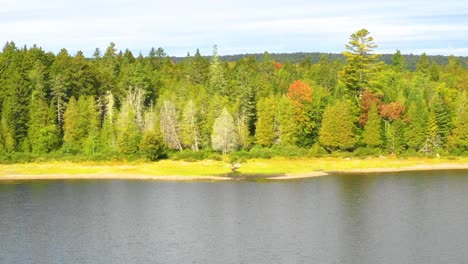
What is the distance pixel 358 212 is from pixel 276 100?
171ft

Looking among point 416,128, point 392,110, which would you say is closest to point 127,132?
point 392,110

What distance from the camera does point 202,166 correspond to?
116 meters

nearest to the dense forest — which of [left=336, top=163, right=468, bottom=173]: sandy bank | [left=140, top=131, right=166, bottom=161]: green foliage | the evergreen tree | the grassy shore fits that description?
[left=140, top=131, right=166, bottom=161]: green foliage

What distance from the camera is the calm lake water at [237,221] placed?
199ft

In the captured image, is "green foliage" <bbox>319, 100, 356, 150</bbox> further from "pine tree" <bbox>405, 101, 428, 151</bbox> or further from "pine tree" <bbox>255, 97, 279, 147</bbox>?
"pine tree" <bbox>405, 101, 428, 151</bbox>

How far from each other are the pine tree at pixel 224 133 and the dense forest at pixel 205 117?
188 mm

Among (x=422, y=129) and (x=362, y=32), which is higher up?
(x=362, y=32)

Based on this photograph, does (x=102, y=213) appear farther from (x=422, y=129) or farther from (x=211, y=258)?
(x=422, y=129)

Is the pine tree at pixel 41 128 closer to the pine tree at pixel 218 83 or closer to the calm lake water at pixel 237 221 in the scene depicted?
the calm lake water at pixel 237 221

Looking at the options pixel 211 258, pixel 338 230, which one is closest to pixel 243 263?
pixel 211 258

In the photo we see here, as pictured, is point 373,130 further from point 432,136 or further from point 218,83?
point 218,83

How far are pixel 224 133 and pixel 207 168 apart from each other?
31.8ft

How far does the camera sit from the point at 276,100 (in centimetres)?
12800

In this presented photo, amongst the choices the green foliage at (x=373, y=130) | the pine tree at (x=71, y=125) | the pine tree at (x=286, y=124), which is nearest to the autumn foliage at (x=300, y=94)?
the pine tree at (x=286, y=124)
